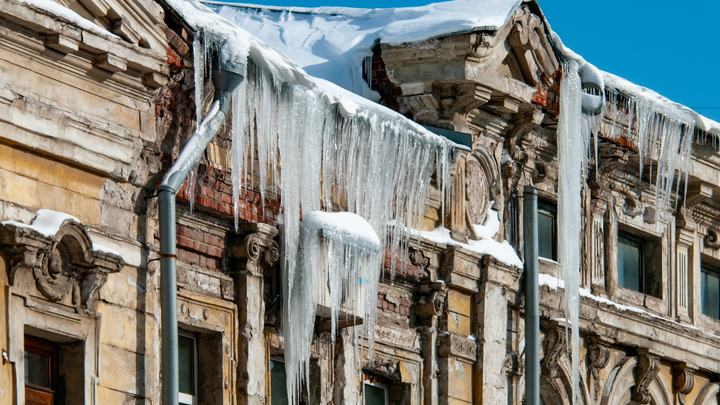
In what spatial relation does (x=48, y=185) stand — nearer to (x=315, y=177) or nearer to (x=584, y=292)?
(x=315, y=177)

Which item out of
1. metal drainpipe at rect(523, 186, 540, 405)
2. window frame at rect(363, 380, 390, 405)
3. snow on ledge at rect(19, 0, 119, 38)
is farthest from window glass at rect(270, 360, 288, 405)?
snow on ledge at rect(19, 0, 119, 38)

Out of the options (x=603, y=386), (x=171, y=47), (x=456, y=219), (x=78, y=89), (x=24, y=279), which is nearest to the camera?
(x=24, y=279)

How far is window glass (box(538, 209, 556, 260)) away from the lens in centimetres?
1825

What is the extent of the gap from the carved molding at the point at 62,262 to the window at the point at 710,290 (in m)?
11.1

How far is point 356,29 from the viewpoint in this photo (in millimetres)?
17516

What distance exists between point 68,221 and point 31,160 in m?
Answer: 0.53

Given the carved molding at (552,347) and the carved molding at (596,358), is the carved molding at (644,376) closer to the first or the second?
the carved molding at (596,358)

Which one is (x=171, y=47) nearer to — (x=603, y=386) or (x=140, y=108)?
(x=140, y=108)

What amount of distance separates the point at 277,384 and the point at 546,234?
16.7 ft

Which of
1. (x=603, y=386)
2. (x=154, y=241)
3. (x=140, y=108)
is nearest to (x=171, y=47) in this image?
(x=140, y=108)

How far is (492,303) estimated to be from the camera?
55.4 feet

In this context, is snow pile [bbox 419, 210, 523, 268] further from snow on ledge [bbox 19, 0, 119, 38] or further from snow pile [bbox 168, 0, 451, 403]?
snow on ledge [bbox 19, 0, 119, 38]

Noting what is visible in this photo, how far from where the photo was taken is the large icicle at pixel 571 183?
17.9 metres

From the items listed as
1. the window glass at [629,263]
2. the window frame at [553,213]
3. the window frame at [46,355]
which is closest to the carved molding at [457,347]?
the window frame at [553,213]
